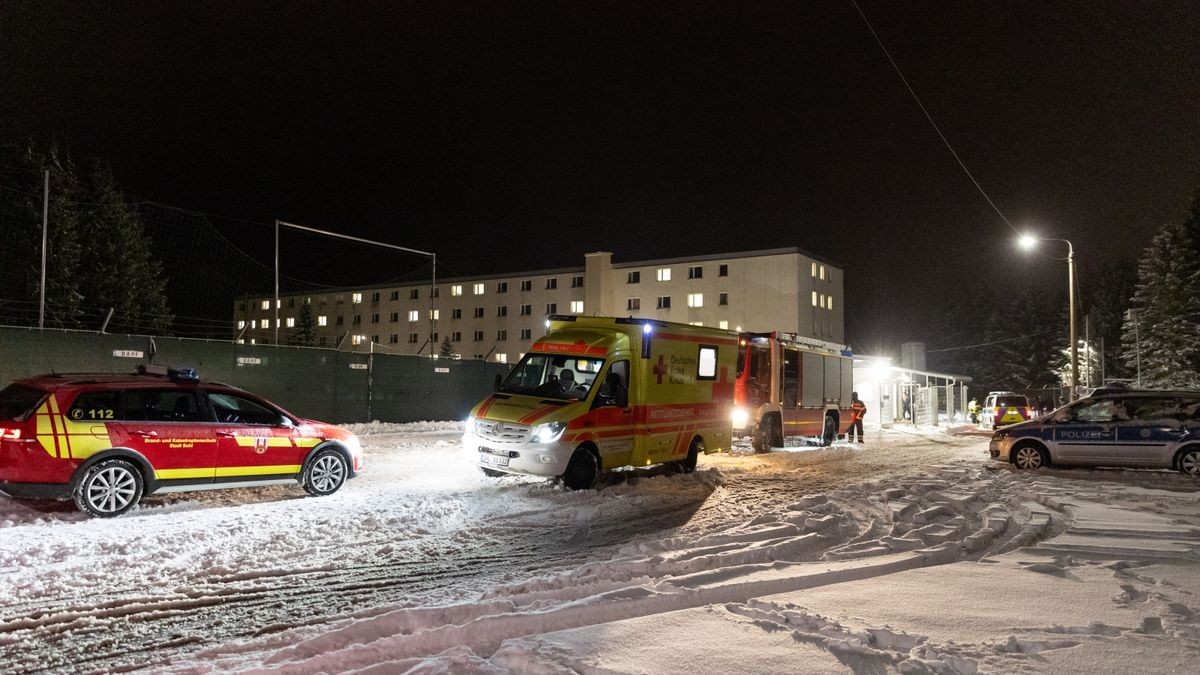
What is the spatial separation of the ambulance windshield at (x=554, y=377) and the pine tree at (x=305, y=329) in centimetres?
5457

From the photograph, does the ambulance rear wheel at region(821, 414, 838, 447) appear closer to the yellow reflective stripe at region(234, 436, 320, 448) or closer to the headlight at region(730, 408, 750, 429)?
the headlight at region(730, 408, 750, 429)

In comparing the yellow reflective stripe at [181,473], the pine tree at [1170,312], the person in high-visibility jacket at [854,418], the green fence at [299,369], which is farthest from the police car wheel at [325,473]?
the pine tree at [1170,312]

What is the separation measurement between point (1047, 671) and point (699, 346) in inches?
411

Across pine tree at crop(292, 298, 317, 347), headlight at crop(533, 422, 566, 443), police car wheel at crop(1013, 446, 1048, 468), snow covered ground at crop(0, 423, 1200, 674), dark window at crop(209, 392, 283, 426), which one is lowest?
snow covered ground at crop(0, 423, 1200, 674)

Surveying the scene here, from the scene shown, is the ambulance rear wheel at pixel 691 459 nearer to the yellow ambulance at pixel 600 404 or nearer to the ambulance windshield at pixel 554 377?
the yellow ambulance at pixel 600 404

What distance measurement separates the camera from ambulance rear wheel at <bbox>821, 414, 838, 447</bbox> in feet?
73.6

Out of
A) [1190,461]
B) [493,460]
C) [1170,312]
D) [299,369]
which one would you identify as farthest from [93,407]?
[1170,312]

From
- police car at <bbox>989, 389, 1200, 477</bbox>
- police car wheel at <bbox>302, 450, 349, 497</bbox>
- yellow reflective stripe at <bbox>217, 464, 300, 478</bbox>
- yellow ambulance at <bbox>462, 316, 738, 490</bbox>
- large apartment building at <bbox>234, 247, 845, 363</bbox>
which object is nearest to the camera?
yellow reflective stripe at <bbox>217, 464, 300, 478</bbox>

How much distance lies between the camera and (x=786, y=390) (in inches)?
800

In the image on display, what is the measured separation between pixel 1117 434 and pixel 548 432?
1117 cm

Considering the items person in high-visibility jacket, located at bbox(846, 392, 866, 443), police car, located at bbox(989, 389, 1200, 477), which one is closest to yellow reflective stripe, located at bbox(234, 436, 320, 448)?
police car, located at bbox(989, 389, 1200, 477)

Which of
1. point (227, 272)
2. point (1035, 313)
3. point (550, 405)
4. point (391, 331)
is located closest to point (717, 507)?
point (550, 405)

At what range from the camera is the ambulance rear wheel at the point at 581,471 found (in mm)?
11602

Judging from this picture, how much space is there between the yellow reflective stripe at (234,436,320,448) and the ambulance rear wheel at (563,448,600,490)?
3.56 m
